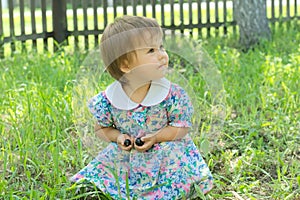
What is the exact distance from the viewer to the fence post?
8180 mm

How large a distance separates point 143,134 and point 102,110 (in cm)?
24

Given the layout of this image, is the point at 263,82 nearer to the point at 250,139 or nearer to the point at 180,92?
the point at 250,139

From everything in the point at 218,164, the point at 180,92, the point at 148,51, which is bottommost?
the point at 218,164

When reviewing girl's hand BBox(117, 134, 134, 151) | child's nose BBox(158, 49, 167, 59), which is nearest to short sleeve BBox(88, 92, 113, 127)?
girl's hand BBox(117, 134, 134, 151)

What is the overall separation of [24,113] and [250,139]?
4.83ft

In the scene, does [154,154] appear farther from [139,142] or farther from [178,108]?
[178,108]

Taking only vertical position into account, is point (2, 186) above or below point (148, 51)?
below

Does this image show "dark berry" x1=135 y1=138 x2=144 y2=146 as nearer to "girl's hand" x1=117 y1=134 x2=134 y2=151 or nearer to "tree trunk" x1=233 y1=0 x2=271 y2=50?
"girl's hand" x1=117 y1=134 x2=134 y2=151

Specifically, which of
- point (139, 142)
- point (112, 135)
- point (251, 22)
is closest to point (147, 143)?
point (139, 142)

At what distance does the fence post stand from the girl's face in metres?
5.04

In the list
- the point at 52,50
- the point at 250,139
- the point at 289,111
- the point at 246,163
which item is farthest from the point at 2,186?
the point at 52,50

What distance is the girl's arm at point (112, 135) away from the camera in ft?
10.9

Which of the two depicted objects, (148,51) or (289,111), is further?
(289,111)

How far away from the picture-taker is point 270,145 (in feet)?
14.1
